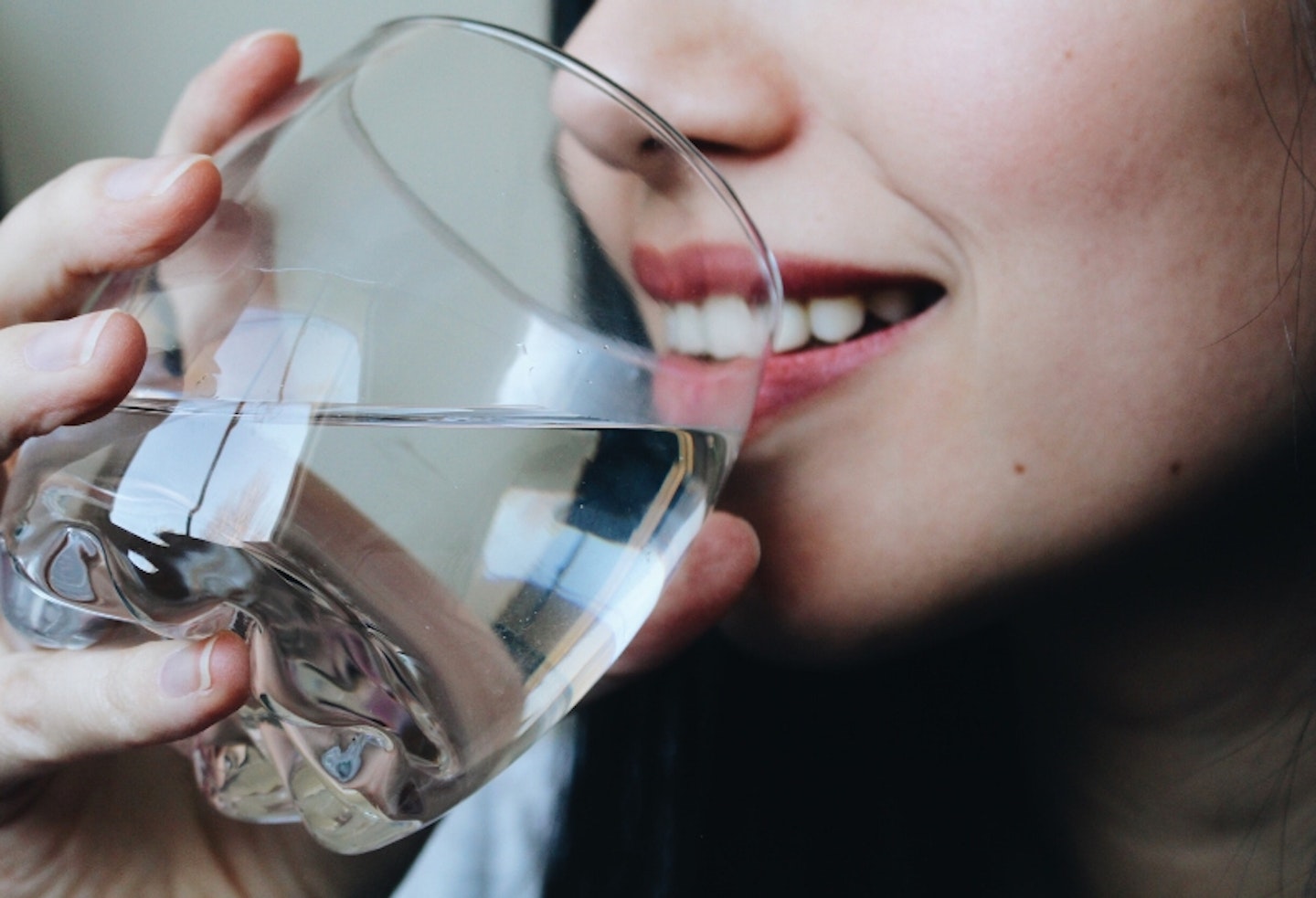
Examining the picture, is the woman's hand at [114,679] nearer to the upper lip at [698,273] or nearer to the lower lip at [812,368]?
the upper lip at [698,273]

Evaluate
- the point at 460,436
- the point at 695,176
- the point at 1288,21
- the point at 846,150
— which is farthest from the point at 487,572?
the point at 1288,21

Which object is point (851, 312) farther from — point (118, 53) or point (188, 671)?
point (118, 53)

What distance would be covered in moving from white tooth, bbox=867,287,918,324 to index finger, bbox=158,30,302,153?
1.25 ft

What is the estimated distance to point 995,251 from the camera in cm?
56

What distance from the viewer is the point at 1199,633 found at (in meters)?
0.72

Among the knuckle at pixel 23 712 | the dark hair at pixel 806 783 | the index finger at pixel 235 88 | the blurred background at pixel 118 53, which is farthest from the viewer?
the blurred background at pixel 118 53

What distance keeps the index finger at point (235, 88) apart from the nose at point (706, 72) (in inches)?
8.5

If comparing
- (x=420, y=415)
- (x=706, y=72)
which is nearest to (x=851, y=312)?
(x=706, y=72)

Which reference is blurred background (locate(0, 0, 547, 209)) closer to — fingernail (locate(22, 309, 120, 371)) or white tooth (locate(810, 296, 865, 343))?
white tooth (locate(810, 296, 865, 343))

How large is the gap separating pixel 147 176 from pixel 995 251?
15.0 inches

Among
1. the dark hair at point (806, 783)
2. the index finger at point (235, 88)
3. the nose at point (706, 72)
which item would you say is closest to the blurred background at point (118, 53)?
the dark hair at point (806, 783)

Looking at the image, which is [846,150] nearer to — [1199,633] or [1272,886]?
[1199,633]

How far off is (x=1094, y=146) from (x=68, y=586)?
476 millimetres

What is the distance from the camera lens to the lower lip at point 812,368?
0.59 m
